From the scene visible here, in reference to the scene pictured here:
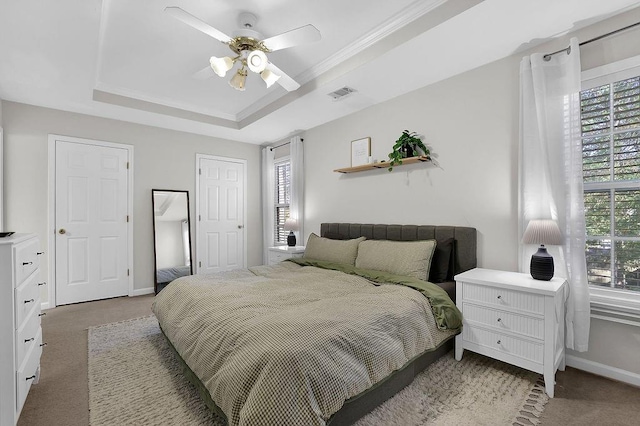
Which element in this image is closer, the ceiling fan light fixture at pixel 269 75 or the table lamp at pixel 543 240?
the table lamp at pixel 543 240

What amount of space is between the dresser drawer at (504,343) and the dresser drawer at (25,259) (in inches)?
114

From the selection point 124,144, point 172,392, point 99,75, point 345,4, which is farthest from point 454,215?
point 124,144

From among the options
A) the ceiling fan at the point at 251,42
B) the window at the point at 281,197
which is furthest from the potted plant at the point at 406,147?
the window at the point at 281,197

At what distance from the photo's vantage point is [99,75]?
3314 mm

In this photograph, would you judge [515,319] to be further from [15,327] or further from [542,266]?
[15,327]

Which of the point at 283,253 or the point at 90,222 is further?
the point at 283,253

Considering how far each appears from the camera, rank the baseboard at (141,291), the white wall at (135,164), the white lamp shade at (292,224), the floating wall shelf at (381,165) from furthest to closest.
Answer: the white lamp shade at (292,224) → the baseboard at (141,291) → the white wall at (135,164) → the floating wall shelf at (381,165)

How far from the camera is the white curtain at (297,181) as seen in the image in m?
4.86

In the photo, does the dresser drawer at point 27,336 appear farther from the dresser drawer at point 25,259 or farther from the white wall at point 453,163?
the white wall at point 453,163

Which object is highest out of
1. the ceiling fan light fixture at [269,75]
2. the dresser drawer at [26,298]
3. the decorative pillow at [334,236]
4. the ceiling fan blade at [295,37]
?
the ceiling fan blade at [295,37]

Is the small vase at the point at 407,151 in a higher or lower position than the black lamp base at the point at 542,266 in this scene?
higher

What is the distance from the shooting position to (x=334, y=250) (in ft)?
11.5

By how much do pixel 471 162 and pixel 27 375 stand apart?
12.0 ft

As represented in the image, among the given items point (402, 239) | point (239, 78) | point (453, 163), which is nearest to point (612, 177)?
point (453, 163)
